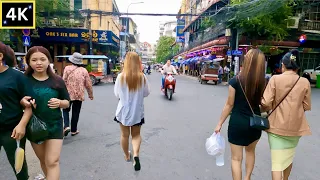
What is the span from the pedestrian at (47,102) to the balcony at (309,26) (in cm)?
2542

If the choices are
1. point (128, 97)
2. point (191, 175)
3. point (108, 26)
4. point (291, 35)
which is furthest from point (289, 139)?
point (108, 26)

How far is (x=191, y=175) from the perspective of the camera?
3.69 metres

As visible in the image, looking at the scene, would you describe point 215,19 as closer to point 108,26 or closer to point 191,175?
point 108,26

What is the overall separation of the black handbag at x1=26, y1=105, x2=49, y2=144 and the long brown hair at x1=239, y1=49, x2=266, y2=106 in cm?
209

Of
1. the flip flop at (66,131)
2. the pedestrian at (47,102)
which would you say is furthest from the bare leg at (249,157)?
the flip flop at (66,131)

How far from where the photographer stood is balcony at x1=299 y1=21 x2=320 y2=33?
24.0 meters

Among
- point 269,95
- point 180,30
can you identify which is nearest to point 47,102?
point 269,95

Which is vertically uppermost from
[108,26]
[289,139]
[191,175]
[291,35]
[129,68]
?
[108,26]

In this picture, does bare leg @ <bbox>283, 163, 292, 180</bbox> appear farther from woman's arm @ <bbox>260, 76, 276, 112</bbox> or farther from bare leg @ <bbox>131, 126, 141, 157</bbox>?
bare leg @ <bbox>131, 126, 141, 157</bbox>

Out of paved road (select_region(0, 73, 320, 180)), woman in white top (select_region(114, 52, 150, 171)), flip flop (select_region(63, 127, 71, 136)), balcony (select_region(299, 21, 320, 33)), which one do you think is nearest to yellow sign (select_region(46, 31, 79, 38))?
paved road (select_region(0, 73, 320, 180))

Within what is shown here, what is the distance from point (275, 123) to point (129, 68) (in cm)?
185

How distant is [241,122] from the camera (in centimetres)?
299

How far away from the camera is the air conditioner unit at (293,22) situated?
22.4 m

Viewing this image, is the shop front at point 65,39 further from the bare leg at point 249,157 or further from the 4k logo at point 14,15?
the bare leg at point 249,157
